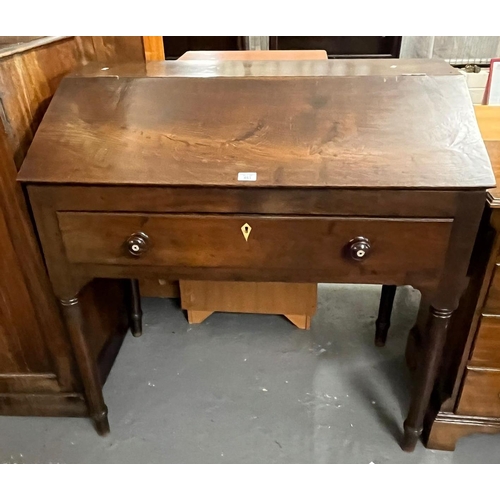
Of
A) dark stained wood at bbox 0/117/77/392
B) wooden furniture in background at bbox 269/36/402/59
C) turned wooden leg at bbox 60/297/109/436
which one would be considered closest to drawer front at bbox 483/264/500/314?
turned wooden leg at bbox 60/297/109/436

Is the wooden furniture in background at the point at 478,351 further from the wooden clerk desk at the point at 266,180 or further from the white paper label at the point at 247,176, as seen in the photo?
the white paper label at the point at 247,176

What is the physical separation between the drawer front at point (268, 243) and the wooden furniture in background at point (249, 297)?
67 centimetres

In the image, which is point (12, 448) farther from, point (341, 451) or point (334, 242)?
point (334, 242)

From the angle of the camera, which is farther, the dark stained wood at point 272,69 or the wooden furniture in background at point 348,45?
the wooden furniture in background at point 348,45

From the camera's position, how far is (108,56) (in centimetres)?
154

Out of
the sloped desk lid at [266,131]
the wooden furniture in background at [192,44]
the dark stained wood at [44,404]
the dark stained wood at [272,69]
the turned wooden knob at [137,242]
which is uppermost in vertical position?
the dark stained wood at [272,69]

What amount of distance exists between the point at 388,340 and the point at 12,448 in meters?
1.27

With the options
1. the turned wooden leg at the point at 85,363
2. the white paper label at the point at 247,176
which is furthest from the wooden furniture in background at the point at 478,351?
the turned wooden leg at the point at 85,363

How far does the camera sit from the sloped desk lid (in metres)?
1.02

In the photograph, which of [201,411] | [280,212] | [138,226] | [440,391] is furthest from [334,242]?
[201,411]

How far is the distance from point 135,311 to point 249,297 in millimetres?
418

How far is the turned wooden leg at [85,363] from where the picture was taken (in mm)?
1249

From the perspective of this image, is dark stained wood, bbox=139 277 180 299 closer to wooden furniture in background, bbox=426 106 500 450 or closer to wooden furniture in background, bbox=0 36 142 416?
wooden furniture in background, bbox=0 36 142 416

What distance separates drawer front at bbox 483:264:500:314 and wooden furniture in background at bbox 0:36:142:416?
101cm
